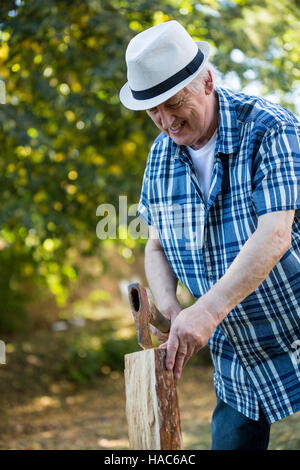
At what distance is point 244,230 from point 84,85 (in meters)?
3.57

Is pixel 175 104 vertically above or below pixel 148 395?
above

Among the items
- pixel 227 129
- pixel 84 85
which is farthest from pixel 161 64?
pixel 84 85

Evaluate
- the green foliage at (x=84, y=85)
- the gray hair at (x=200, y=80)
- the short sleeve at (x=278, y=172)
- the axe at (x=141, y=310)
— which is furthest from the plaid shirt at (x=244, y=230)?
the green foliage at (x=84, y=85)

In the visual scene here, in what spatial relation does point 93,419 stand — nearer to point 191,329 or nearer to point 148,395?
point 148,395

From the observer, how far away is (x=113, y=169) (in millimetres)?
5422

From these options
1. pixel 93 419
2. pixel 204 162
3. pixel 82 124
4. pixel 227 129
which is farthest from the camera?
pixel 93 419

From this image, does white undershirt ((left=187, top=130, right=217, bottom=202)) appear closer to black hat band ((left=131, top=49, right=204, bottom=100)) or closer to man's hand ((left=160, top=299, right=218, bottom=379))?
black hat band ((left=131, top=49, right=204, bottom=100))

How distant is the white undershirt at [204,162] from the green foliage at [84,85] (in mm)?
2500

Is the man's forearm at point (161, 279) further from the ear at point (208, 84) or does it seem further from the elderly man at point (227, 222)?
the ear at point (208, 84)

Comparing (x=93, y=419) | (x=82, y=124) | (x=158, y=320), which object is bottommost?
(x=93, y=419)

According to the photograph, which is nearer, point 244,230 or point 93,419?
point 244,230

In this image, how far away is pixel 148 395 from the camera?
5.76 ft

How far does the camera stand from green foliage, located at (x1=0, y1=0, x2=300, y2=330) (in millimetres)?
4480

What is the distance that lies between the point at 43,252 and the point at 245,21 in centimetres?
350
